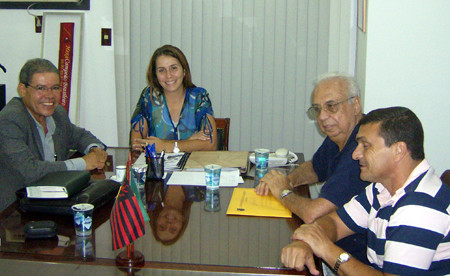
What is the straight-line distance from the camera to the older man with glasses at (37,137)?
6.79 ft

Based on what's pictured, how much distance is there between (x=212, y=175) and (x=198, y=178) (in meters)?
0.24

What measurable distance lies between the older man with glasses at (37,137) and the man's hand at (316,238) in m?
1.17

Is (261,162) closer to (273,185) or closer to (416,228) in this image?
(273,185)

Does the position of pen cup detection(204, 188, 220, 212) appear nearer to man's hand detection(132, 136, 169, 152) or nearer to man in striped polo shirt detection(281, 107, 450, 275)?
man in striped polo shirt detection(281, 107, 450, 275)

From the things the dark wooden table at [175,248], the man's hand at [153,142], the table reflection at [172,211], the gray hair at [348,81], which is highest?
the gray hair at [348,81]

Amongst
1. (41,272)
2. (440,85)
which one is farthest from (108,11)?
(41,272)

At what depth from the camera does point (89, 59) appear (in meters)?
3.89

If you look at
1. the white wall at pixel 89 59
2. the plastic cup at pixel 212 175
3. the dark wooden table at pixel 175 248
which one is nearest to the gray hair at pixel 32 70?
the dark wooden table at pixel 175 248

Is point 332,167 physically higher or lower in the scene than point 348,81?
lower

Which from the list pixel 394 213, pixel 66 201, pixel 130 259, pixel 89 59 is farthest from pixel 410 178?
pixel 89 59

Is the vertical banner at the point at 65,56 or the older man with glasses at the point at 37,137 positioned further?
the vertical banner at the point at 65,56

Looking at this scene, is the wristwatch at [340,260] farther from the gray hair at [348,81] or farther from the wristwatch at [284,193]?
the gray hair at [348,81]

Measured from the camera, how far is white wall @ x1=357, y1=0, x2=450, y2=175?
7.90ft

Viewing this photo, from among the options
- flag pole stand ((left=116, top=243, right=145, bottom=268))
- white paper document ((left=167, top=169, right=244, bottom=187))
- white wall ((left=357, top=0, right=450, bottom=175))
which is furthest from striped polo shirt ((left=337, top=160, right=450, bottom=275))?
white wall ((left=357, top=0, right=450, bottom=175))
